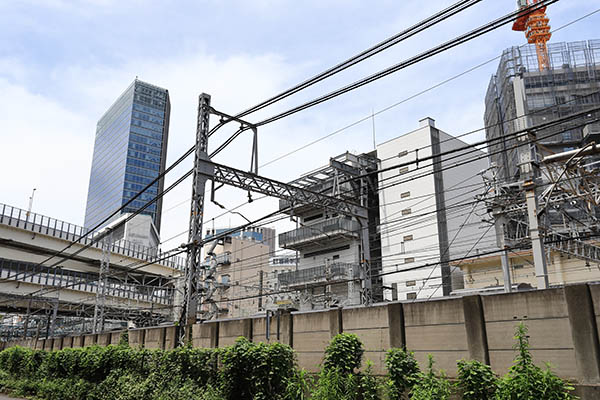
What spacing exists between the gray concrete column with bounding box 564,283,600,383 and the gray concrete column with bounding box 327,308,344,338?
624 cm

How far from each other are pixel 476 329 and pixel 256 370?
6.02 meters

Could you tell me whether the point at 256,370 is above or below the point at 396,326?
below

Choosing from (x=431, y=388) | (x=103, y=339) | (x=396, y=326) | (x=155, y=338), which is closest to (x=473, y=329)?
(x=431, y=388)

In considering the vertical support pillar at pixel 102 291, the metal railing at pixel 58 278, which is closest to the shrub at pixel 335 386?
the vertical support pillar at pixel 102 291

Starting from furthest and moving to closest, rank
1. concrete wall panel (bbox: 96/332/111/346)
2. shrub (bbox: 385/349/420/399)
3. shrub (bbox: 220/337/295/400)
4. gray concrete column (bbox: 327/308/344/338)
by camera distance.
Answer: concrete wall panel (bbox: 96/332/111/346) < gray concrete column (bbox: 327/308/344/338) < shrub (bbox: 220/337/295/400) < shrub (bbox: 385/349/420/399)

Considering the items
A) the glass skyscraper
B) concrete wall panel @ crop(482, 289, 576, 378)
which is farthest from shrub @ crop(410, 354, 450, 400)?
the glass skyscraper

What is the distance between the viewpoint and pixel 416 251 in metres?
41.9

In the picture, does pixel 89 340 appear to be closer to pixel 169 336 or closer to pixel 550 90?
pixel 169 336

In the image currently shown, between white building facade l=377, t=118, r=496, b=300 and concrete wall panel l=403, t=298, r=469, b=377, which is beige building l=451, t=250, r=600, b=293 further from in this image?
concrete wall panel l=403, t=298, r=469, b=377

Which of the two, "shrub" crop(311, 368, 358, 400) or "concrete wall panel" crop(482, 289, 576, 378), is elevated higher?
"concrete wall panel" crop(482, 289, 576, 378)

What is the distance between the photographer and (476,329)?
432 inches

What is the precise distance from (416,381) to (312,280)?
32707mm

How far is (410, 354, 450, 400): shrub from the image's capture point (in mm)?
10031

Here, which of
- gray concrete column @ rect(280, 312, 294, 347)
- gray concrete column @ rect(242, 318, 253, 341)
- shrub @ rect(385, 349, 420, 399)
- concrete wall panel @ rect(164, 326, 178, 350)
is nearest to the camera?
shrub @ rect(385, 349, 420, 399)
